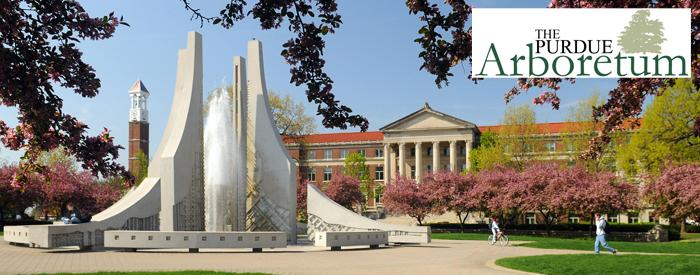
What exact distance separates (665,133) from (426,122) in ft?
159

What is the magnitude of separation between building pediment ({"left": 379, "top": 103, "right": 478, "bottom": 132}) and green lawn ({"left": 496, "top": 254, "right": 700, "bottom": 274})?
70.3m

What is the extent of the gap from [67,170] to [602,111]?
53.1 metres

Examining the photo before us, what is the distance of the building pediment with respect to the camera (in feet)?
302

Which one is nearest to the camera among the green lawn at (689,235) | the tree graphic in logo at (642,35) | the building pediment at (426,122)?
the tree graphic in logo at (642,35)

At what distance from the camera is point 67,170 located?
56.7m

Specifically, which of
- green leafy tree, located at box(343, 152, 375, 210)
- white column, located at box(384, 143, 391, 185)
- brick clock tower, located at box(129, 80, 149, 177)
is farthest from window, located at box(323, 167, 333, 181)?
brick clock tower, located at box(129, 80, 149, 177)

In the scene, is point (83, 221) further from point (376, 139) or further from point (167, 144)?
point (376, 139)

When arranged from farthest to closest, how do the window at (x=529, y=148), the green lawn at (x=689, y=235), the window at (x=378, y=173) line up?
1. the window at (x=378, y=173)
2. the window at (x=529, y=148)
3. the green lawn at (x=689, y=235)

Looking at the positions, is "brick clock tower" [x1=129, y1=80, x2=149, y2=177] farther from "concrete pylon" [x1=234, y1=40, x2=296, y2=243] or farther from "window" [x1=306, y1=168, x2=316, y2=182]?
"concrete pylon" [x1=234, y1=40, x2=296, y2=243]

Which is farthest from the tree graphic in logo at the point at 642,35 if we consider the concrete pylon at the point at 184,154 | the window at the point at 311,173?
the window at the point at 311,173

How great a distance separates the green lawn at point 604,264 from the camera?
18.1 metres

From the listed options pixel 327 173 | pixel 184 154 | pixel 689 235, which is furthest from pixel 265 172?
pixel 327 173

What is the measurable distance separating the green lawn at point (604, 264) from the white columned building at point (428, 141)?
227 feet

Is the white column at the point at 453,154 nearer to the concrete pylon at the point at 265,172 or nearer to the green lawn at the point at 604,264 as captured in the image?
the concrete pylon at the point at 265,172
